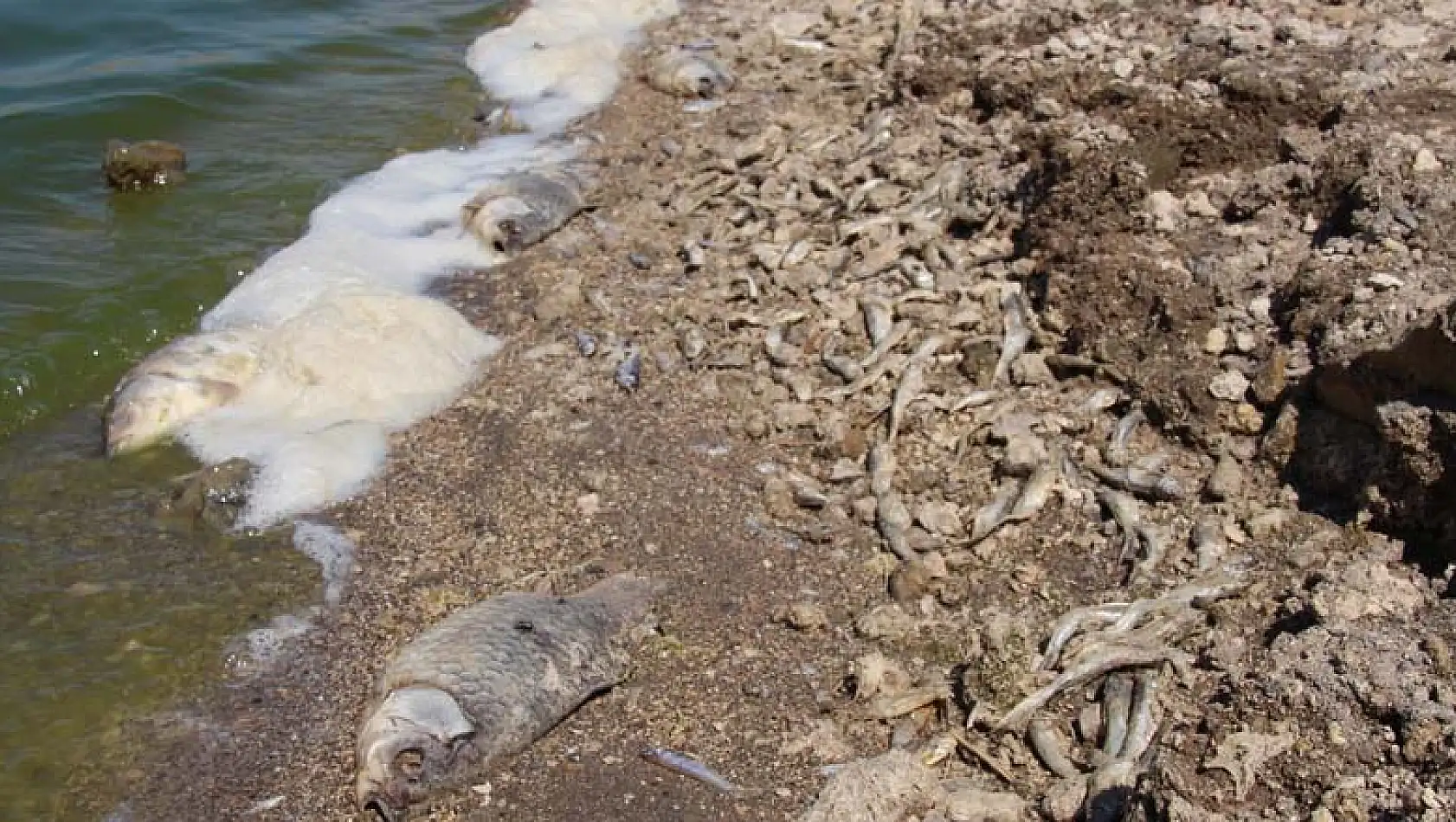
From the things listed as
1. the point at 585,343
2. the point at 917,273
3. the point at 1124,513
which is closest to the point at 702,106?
the point at 585,343

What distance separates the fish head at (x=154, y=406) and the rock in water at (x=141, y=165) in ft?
11.7

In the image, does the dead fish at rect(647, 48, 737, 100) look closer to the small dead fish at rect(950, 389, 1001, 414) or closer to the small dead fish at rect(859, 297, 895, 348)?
the small dead fish at rect(859, 297, 895, 348)

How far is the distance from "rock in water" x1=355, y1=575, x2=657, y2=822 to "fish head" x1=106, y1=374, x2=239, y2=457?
2.90 metres

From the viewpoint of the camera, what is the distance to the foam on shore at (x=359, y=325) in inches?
306

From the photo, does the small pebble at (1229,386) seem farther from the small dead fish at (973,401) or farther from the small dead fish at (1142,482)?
the small dead fish at (973,401)

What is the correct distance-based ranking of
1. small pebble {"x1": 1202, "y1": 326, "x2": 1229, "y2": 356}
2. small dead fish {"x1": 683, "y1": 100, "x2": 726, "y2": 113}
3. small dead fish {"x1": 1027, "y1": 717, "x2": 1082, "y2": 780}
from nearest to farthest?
small dead fish {"x1": 1027, "y1": 717, "x2": 1082, "y2": 780}, small pebble {"x1": 1202, "y1": 326, "x2": 1229, "y2": 356}, small dead fish {"x1": 683, "y1": 100, "x2": 726, "y2": 113}

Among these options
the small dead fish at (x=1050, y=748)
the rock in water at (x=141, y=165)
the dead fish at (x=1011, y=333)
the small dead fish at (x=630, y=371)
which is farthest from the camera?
the rock in water at (x=141, y=165)

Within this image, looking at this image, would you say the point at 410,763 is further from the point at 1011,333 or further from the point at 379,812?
the point at 1011,333

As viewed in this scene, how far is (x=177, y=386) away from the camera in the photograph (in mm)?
8195

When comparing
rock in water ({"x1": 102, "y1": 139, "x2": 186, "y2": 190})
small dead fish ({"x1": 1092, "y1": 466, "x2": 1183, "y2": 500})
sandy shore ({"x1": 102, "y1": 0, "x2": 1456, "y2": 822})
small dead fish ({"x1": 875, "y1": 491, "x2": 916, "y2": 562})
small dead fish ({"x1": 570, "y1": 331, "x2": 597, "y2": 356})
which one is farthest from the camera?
rock in water ({"x1": 102, "y1": 139, "x2": 186, "y2": 190})

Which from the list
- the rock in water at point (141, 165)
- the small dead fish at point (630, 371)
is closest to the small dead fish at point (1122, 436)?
the small dead fish at point (630, 371)

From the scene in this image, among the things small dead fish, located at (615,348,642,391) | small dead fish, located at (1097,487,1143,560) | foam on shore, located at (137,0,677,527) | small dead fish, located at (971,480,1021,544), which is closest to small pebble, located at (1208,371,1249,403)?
small dead fish, located at (1097,487,1143,560)

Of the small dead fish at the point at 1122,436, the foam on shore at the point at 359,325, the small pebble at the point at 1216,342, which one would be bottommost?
the foam on shore at the point at 359,325

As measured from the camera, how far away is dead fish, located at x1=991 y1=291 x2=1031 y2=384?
7.41m
